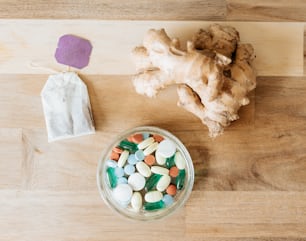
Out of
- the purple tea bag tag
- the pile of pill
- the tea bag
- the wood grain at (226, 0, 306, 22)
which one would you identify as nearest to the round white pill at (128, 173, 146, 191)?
the pile of pill

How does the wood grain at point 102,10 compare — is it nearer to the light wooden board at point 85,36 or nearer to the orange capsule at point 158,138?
the light wooden board at point 85,36

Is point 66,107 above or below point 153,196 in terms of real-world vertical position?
above

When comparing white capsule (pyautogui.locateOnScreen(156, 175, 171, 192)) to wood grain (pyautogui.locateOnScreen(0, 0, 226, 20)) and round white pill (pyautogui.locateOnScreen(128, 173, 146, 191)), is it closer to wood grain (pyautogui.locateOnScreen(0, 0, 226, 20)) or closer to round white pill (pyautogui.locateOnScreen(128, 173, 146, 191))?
round white pill (pyautogui.locateOnScreen(128, 173, 146, 191))

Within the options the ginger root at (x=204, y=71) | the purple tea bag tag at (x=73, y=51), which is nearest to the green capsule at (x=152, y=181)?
the ginger root at (x=204, y=71)

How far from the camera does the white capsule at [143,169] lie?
2.80 ft

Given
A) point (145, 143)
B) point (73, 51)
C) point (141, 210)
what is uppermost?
point (73, 51)

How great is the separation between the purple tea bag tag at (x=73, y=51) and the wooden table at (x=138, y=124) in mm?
29

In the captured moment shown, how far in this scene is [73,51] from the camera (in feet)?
2.87

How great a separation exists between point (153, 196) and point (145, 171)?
0.05m

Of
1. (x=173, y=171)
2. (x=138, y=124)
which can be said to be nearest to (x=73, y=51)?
(x=138, y=124)

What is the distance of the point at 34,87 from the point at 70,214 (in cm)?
24

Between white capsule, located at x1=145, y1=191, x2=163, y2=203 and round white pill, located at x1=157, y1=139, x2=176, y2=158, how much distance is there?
7 cm

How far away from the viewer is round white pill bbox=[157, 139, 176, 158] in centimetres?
86

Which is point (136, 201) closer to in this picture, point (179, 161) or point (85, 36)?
point (179, 161)
